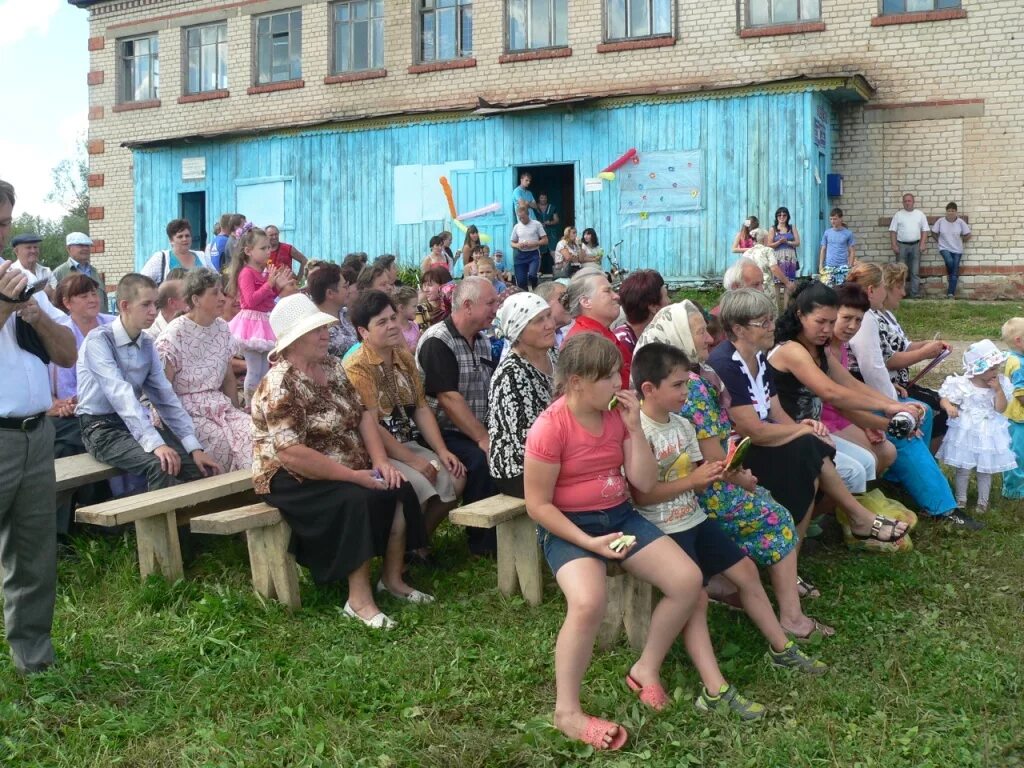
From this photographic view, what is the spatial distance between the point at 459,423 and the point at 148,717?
7.99ft

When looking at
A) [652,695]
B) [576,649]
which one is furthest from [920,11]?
[576,649]

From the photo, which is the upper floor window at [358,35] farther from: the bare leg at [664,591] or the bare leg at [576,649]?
the bare leg at [576,649]

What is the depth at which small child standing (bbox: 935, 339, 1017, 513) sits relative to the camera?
6473 mm

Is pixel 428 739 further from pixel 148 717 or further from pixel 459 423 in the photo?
pixel 459 423

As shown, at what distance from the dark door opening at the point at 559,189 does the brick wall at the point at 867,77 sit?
2.08 m

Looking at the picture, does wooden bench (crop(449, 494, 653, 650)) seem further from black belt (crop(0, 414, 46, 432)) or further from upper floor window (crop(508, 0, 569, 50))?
upper floor window (crop(508, 0, 569, 50))

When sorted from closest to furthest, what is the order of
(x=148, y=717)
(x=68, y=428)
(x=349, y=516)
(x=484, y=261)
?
1. (x=148, y=717)
2. (x=349, y=516)
3. (x=68, y=428)
4. (x=484, y=261)

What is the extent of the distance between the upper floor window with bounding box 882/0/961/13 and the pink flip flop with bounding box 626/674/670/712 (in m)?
15.0

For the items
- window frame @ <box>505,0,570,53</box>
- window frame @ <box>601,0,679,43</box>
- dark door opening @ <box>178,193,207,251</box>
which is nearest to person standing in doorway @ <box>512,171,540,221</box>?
window frame @ <box>505,0,570,53</box>

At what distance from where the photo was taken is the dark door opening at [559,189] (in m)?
20.2

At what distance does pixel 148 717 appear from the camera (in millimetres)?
3963

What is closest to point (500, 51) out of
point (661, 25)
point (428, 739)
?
point (661, 25)

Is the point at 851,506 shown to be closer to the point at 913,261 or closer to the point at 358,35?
the point at 913,261

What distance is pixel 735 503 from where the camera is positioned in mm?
4684
